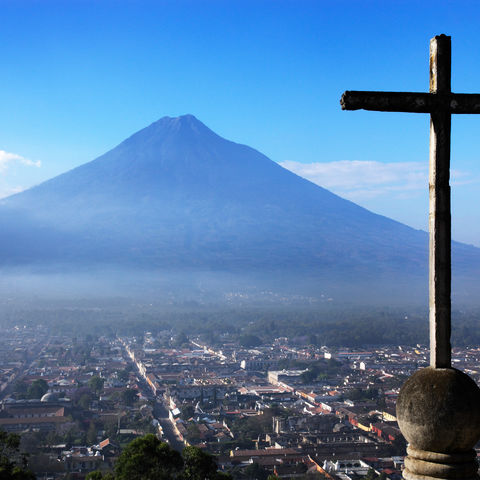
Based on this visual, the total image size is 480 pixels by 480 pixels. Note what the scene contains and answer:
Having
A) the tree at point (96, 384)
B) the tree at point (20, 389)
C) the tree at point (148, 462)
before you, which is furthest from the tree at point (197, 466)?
the tree at point (96, 384)

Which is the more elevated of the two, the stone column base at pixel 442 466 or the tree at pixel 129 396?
the stone column base at pixel 442 466

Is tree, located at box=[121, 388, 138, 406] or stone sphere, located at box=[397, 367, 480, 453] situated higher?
stone sphere, located at box=[397, 367, 480, 453]

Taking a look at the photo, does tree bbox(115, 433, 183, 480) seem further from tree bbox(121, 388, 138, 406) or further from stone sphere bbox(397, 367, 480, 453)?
tree bbox(121, 388, 138, 406)

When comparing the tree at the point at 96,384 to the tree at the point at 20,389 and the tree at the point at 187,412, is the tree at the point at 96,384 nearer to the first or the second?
the tree at the point at 20,389

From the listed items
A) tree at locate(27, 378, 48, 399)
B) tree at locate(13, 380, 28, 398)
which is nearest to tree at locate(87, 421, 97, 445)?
tree at locate(27, 378, 48, 399)

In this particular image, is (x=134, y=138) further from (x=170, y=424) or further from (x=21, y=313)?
(x=170, y=424)

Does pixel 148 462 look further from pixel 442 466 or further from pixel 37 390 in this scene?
pixel 37 390

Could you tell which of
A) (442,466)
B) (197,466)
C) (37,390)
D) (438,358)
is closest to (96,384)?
(37,390)

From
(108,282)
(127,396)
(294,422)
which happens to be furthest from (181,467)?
(108,282)
